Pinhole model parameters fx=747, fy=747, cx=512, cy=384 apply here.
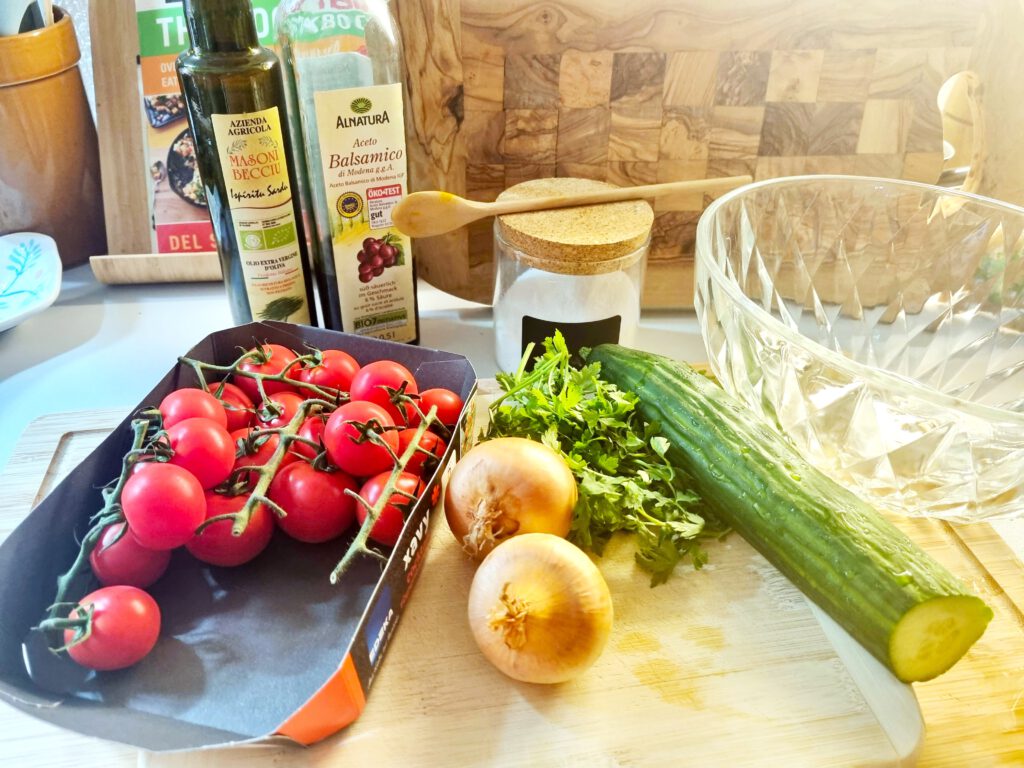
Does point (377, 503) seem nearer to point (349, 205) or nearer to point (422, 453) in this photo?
point (422, 453)

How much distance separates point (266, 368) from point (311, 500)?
0.61 feet

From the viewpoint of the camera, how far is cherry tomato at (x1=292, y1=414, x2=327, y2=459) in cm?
69

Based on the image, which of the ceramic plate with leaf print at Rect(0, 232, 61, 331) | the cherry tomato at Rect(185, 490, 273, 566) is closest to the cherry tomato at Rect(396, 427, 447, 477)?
the cherry tomato at Rect(185, 490, 273, 566)

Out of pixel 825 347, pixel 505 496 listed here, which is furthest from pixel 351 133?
pixel 825 347

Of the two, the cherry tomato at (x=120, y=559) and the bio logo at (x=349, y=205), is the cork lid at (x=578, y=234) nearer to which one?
the bio logo at (x=349, y=205)

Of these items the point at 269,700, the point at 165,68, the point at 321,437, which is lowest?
the point at 269,700

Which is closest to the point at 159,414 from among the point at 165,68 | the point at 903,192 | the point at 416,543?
the point at 416,543

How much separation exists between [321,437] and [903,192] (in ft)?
2.41

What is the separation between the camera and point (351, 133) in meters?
0.81

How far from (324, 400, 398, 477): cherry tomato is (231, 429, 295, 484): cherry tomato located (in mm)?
49

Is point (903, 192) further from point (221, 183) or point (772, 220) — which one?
point (221, 183)

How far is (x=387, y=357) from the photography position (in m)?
0.83

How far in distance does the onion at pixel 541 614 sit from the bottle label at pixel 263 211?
1.55ft

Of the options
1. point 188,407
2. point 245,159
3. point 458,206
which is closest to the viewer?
point 188,407
